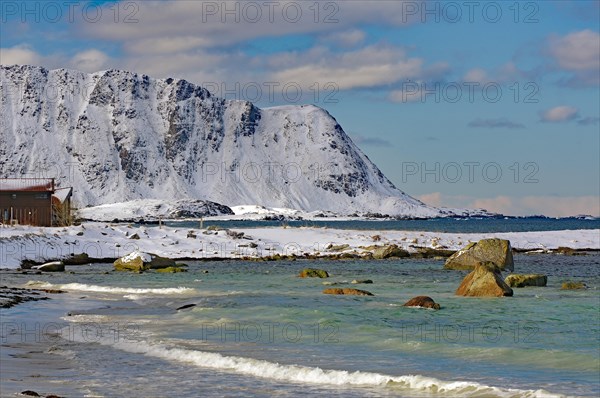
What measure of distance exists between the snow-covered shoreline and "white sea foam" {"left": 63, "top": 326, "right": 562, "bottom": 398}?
134ft

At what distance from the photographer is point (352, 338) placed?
2506 centimetres

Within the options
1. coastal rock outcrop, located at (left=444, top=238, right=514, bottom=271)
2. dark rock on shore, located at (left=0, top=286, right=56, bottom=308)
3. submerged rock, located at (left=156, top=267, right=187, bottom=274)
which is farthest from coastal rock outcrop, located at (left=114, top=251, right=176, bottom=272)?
coastal rock outcrop, located at (left=444, top=238, right=514, bottom=271)

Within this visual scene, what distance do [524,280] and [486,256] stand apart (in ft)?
52.8

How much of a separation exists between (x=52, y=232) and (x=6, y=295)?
37193mm

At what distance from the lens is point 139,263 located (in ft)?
195

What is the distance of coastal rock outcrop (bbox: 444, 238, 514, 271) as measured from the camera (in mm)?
56250

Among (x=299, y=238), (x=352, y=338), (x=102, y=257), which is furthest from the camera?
(x=299, y=238)

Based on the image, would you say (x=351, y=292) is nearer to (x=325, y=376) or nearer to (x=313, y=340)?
(x=313, y=340)

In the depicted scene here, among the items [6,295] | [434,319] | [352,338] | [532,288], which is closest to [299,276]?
[532,288]

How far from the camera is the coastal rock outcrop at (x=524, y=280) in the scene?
136ft

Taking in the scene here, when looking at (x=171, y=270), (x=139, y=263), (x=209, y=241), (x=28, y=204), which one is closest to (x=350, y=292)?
(x=171, y=270)

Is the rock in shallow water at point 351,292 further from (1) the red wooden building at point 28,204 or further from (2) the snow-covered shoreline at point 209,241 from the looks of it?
(1) the red wooden building at point 28,204

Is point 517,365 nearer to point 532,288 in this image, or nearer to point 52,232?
point 532,288

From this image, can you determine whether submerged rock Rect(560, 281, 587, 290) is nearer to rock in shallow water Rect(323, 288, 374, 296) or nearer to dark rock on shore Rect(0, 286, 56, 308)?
rock in shallow water Rect(323, 288, 374, 296)
